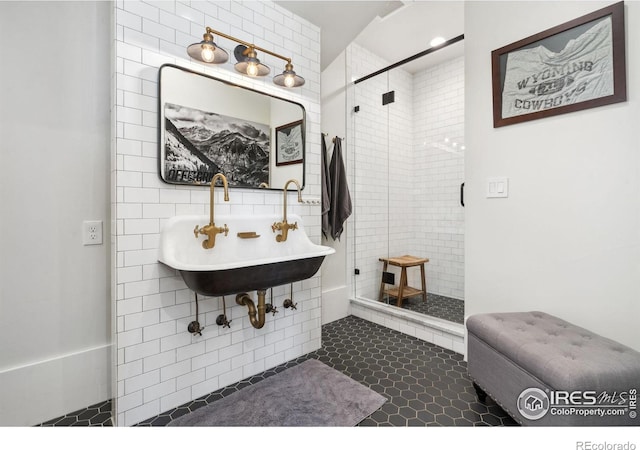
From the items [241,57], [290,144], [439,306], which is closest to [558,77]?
[290,144]

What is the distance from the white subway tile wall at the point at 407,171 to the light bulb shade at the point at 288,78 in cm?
120

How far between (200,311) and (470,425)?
1.53 metres

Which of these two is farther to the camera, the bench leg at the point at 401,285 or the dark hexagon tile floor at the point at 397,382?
the bench leg at the point at 401,285

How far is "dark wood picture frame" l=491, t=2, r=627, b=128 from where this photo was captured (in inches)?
54.7

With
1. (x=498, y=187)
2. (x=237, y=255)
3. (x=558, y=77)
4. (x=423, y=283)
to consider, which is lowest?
(x=423, y=283)

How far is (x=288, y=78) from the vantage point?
73.3 inches

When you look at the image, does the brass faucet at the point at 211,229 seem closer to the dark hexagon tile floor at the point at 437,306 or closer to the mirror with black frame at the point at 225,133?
the mirror with black frame at the point at 225,133

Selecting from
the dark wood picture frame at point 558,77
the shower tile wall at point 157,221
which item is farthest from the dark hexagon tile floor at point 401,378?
the dark wood picture frame at point 558,77

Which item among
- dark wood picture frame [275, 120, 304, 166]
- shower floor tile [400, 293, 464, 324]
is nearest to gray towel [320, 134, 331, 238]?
dark wood picture frame [275, 120, 304, 166]

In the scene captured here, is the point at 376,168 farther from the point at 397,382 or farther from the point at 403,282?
the point at 397,382

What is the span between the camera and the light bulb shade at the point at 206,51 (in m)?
1.49

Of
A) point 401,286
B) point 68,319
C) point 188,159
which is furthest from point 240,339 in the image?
point 401,286

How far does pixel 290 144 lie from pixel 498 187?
54.7 inches

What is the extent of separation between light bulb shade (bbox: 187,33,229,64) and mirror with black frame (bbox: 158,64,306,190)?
14 centimetres
